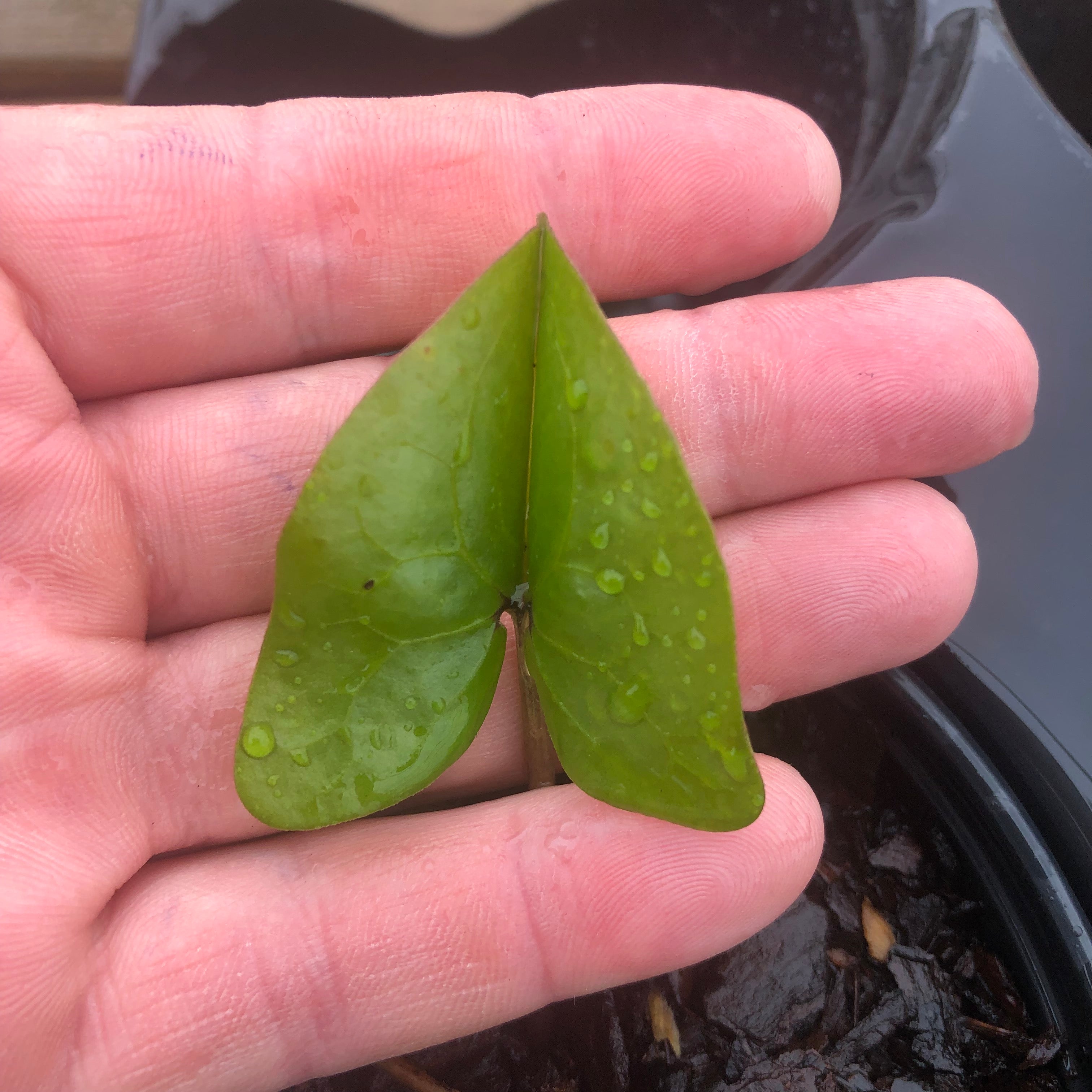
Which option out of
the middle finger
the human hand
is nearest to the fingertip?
the human hand

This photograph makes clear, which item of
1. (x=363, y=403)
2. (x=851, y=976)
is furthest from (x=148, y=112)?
(x=851, y=976)

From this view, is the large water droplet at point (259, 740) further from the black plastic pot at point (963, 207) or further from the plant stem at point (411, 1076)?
the black plastic pot at point (963, 207)

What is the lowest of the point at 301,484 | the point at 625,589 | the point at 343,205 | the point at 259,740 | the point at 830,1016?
the point at 830,1016

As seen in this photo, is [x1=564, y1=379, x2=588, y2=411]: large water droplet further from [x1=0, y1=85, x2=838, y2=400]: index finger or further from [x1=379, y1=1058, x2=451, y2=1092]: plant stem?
[x1=379, y1=1058, x2=451, y2=1092]: plant stem

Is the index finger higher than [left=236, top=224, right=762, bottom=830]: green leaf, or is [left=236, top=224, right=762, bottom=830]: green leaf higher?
the index finger

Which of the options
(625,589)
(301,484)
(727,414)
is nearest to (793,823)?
(625,589)

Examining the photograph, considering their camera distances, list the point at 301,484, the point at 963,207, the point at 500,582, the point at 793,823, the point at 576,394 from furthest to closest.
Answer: the point at 963,207 → the point at 301,484 → the point at 793,823 → the point at 500,582 → the point at 576,394

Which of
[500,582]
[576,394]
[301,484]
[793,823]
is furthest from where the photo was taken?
[301,484]

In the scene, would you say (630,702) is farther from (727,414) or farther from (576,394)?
(727,414)
